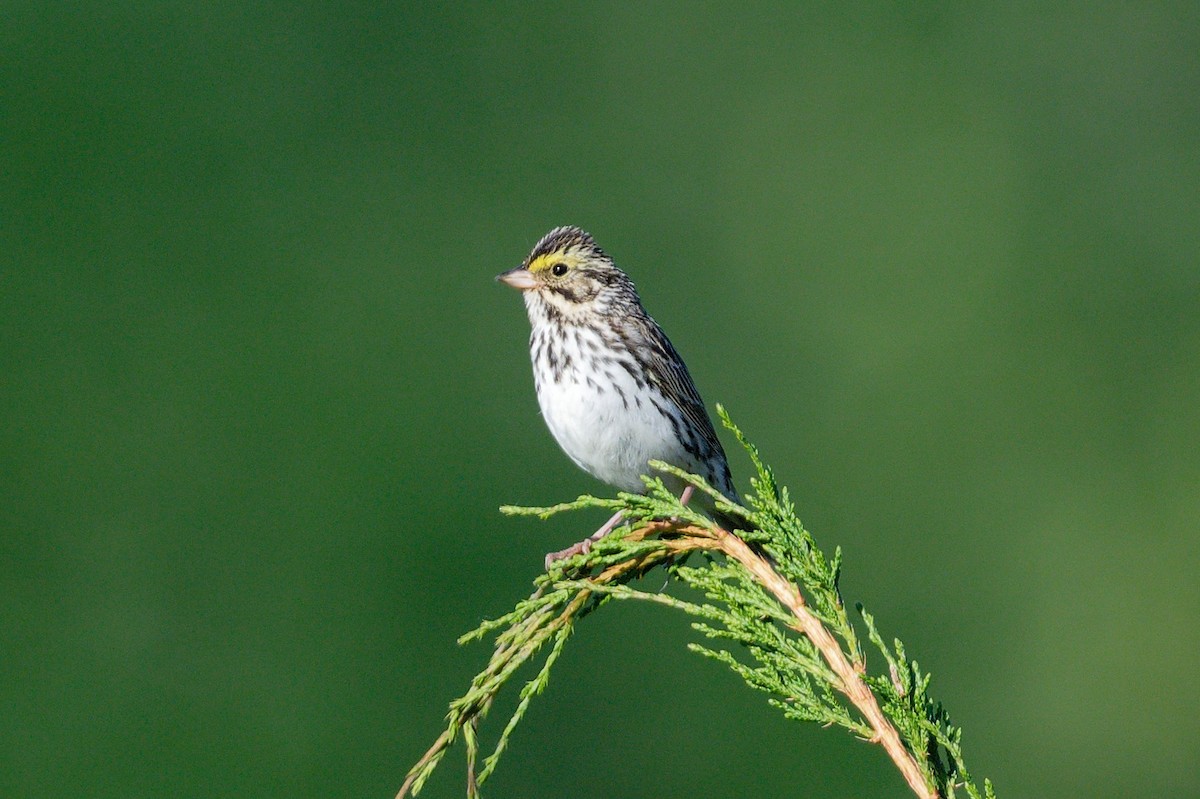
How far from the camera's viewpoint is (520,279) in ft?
15.2

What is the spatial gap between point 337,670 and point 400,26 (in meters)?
8.35

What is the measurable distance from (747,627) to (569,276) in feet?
7.18

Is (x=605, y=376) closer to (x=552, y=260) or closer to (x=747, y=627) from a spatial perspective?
(x=552, y=260)

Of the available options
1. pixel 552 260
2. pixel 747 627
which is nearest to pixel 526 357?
pixel 552 260

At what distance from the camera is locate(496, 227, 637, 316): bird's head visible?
15.1 ft

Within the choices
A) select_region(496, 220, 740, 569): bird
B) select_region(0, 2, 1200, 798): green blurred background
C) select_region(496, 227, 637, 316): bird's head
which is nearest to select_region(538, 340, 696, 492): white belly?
select_region(496, 220, 740, 569): bird

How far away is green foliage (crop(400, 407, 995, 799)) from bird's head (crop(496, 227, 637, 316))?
5.22 ft

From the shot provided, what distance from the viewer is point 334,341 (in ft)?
42.4

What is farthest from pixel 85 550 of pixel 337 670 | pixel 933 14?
pixel 933 14

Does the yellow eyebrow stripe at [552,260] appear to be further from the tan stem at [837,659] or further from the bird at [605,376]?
the tan stem at [837,659]

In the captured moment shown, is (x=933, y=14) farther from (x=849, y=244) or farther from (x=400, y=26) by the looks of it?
(x=400, y=26)

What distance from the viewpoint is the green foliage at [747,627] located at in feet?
7.83

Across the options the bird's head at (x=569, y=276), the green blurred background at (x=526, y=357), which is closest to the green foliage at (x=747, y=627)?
the bird's head at (x=569, y=276)

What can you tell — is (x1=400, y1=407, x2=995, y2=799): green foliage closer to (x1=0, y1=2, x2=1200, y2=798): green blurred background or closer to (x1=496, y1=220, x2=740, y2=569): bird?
(x1=496, y1=220, x2=740, y2=569): bird
